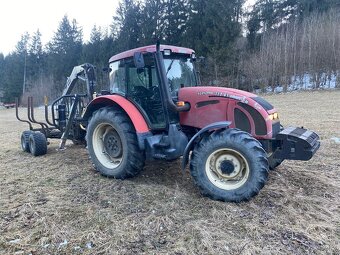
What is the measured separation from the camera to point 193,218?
140 inches

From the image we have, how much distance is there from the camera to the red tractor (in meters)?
3.91

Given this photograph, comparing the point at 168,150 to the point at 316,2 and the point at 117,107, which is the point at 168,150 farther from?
the point at 316,2

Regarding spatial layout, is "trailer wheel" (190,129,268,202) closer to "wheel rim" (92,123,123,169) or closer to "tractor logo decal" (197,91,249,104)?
"tractor logo decal" (197,91,249,104)

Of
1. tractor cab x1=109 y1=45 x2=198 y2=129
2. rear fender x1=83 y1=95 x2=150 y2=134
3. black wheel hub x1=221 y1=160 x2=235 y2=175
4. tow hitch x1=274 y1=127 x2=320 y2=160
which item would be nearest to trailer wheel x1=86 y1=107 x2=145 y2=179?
rear fender x1=83 y1=95 x2=150 y2=134

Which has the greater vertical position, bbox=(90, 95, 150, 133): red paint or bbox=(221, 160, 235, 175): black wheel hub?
bbox=(90, 95, 150, 133): red paint

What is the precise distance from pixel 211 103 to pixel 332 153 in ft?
11.3

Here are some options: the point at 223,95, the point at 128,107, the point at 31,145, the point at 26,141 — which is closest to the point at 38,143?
the point at 31,145

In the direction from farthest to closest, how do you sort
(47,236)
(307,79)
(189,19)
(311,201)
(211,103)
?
1. (189,19)
2. (307,79)
3. (211,103)
4. (311,201)
5. (47,236)

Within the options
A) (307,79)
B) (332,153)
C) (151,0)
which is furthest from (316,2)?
(332,153)

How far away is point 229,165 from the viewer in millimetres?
3947

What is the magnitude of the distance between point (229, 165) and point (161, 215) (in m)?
1.08

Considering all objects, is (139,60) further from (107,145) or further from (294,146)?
(294,146)

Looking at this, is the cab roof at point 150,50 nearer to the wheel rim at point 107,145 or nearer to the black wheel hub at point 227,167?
the wheel rim at point 107,145

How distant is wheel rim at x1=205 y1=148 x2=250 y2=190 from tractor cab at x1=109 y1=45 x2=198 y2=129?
1.02 m
